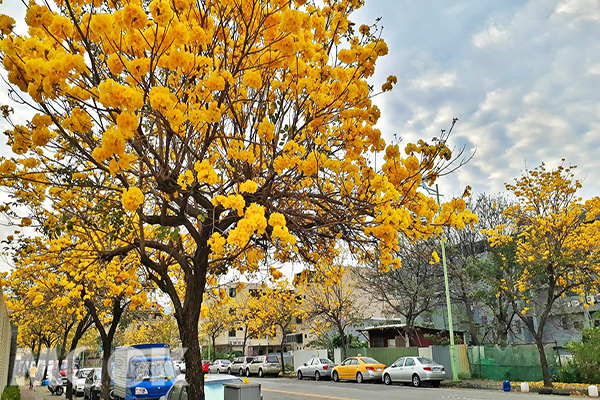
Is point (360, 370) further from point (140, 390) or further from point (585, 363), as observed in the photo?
point (140, 390)

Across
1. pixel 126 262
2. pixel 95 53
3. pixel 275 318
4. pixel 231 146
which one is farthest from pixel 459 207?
pixel 275 318

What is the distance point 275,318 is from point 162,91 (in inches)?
1231

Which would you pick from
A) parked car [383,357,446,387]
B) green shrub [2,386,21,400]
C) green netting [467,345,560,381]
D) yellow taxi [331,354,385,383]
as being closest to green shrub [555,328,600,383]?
green netting [467,345,560,381]

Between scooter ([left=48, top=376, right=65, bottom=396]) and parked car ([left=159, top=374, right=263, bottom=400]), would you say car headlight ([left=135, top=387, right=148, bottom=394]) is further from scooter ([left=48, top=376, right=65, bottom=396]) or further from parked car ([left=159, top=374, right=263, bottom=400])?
scooter ([left=48, top=376, right=65, bottom=396])

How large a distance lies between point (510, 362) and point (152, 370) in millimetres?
14687

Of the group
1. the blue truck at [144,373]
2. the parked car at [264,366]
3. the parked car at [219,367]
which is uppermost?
the blue truck at [144,373]

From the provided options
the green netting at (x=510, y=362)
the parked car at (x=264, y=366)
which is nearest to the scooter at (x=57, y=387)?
the parked car at (x=264, y=366)

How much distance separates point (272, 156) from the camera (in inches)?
208

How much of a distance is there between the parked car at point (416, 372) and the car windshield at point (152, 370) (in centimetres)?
1054

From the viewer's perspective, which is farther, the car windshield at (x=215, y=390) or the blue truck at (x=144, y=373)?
the blue truck at (x=144, y=373)

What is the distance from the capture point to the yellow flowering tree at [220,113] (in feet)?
13.0

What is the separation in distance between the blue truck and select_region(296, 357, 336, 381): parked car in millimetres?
12771

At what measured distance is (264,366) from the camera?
111ft

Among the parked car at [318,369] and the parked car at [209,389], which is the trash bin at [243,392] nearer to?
the parked car at [209,389]
